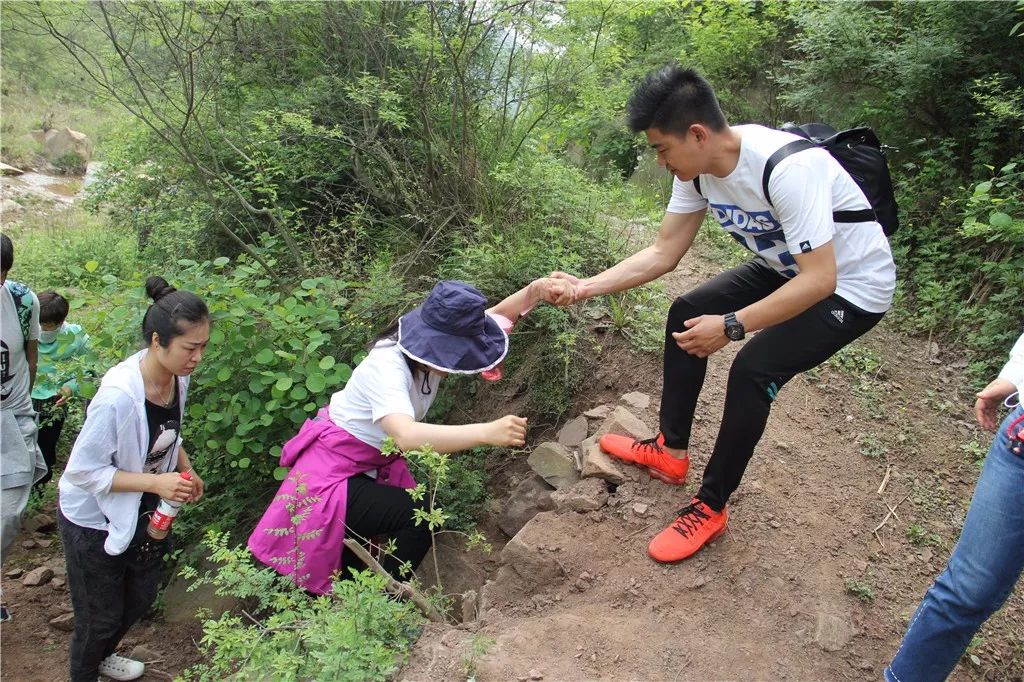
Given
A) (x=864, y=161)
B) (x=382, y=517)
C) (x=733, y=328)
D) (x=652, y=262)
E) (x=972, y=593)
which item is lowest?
(x=382, y=517)

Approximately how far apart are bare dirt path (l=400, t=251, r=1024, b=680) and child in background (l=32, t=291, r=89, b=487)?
10.5 ft

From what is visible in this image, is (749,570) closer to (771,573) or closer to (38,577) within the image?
(771,573)

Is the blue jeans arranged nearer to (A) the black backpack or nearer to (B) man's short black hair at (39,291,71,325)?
(A) the black backpack

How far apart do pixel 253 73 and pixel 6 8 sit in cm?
196

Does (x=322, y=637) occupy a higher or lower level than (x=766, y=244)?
lower

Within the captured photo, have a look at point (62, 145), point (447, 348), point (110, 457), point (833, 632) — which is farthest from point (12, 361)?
point (62, 145)

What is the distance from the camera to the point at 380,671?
6.40ft

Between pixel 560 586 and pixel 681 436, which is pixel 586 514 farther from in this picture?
pixel 681 436

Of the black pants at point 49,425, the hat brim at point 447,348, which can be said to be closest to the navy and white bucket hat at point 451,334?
the hat brim at point 447,348

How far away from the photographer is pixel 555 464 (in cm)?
354

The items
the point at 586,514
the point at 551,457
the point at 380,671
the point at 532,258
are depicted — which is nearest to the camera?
the point at 380,671

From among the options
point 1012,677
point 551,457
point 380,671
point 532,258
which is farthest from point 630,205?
point 380,671

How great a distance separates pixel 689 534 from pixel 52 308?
4.25 meters

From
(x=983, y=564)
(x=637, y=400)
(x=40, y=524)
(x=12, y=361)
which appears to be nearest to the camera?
(x=983, y=564)
